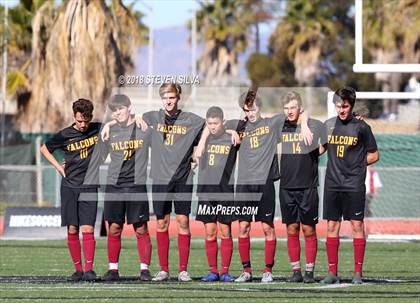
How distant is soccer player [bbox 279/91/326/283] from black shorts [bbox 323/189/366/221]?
13 cm

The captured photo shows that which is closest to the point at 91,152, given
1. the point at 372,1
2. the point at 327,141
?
the point at 327,141

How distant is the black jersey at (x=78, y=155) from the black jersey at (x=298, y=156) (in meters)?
1.97

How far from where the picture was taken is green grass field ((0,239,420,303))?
9.96 m

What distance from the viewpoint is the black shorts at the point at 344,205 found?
1169 cm

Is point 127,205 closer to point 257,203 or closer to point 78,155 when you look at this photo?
point 78,155

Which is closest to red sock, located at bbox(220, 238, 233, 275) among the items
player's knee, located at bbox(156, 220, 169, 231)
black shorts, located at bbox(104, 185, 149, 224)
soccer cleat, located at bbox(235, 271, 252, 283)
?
soccer cleat, located at bbox(235, 271, 252, 283)

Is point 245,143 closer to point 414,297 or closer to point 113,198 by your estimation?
point 113,198

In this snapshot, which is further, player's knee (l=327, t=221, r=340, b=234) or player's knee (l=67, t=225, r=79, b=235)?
player's knee (l=67, t=225, r=79, b=235)

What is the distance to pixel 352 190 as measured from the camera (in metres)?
11.7

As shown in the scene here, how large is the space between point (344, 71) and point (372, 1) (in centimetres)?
1974

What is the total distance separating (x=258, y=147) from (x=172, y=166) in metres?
0.92

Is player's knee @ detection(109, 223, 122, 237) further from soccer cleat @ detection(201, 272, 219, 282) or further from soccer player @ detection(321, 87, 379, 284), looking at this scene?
soccer player @ detection(321, 87, 379, 284)

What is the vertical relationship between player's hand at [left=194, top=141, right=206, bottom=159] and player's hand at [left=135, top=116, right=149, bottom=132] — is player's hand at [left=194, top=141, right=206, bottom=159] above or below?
below

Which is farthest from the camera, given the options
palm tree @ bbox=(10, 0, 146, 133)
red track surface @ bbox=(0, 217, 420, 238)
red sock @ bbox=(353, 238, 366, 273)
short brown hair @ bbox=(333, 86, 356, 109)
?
palm tree @ bbox=(10, 0, 146, 133)
